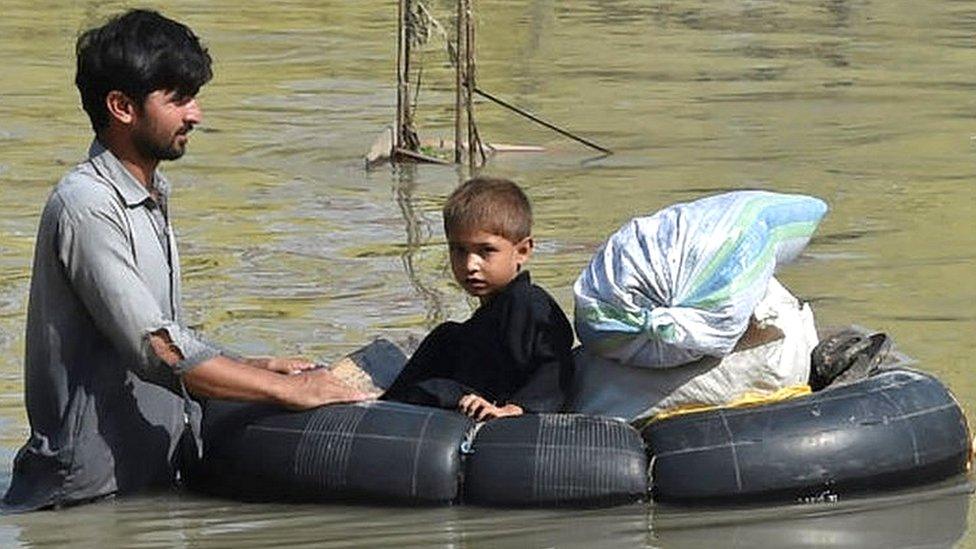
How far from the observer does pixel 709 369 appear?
684 cm

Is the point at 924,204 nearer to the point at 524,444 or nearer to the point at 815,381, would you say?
the point at 815,381

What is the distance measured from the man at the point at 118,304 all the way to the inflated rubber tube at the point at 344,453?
4.6 inches

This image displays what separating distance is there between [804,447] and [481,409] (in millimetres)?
905

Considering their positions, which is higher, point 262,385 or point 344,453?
point 262,385

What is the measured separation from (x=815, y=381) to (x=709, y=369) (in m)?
0.51

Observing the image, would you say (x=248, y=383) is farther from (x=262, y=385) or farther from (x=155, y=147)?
(x=155, y=147)

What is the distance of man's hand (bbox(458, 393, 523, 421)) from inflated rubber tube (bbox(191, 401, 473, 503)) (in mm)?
51

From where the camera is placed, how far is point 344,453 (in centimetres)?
669

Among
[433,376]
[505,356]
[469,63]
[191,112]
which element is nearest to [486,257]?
[505,356]

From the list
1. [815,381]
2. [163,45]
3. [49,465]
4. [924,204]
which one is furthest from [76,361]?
[924,204]

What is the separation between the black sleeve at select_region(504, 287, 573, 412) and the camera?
675 centimetres

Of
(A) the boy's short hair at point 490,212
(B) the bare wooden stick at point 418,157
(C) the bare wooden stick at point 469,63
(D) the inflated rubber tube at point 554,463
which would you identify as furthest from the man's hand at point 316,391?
(B) the bare wooden stick at point 418,157

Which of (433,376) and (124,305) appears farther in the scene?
(433,376)

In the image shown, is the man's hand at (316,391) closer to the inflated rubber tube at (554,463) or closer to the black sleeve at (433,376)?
the black sleeve at (433,376)
